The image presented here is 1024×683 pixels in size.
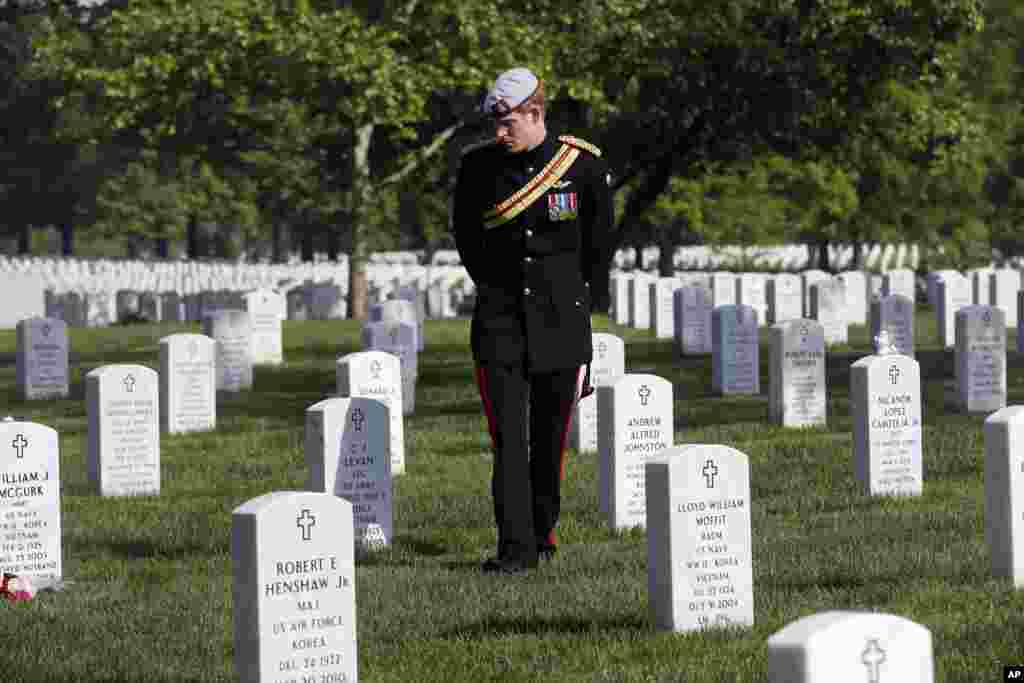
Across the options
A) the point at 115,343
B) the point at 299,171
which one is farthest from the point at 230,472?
the point at 299,171

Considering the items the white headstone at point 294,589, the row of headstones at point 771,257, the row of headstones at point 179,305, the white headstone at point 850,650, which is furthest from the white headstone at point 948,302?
the white headstone at point 850,650

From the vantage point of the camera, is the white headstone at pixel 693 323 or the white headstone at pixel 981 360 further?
the white headstone at pixel 693 323

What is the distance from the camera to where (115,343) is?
108 feet

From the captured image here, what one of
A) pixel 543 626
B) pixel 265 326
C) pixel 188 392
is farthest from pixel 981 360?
pixel 265 326

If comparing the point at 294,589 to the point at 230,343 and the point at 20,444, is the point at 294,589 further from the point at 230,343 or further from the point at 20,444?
the point at 230,343

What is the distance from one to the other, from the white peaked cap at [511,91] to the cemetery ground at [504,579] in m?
2.14

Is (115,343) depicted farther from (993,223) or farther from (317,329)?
(993,223)

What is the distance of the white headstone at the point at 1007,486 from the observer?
31.0 feet

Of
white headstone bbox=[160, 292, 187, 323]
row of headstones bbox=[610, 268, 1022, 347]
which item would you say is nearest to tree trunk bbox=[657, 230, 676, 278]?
white headstone bbox=[160, 292, 187, 323]

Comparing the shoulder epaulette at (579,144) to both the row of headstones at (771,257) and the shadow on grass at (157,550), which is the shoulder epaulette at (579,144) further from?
the row of headstones at (771,257)

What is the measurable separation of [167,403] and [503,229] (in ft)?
27.8

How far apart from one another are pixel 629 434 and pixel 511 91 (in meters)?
2.43

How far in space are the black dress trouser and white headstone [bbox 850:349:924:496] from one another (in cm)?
279

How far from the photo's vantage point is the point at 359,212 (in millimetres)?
31656
